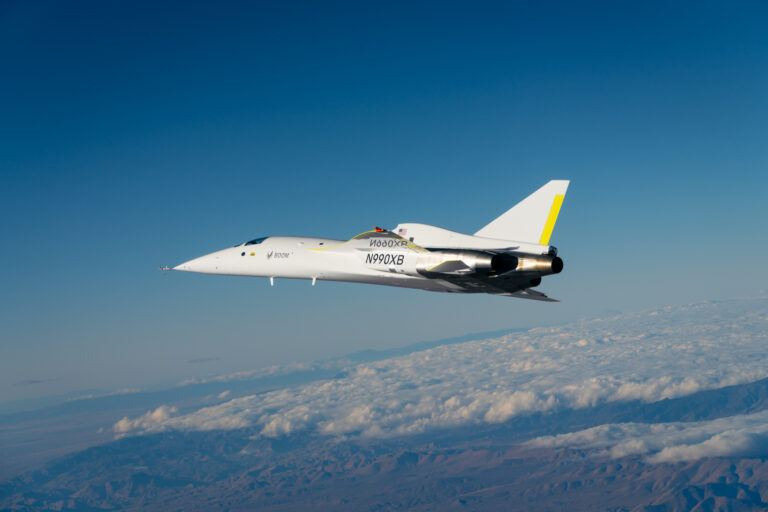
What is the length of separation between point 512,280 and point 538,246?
6.69 ft

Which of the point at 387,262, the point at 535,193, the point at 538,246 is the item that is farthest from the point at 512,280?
the point at 387,262

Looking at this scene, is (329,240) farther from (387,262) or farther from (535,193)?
(535,193)

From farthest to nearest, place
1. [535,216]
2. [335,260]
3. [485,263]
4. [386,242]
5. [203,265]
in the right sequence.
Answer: [203,265], [335,260], [386,242], [535,216], [485,263]

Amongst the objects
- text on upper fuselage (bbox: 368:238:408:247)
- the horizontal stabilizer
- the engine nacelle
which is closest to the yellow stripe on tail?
the engine nacelle

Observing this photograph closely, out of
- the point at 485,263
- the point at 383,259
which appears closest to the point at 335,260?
the point at 383,259

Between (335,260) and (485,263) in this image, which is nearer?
(485,263)

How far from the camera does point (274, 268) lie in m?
33.7

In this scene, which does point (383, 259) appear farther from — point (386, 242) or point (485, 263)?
point (485, 263)

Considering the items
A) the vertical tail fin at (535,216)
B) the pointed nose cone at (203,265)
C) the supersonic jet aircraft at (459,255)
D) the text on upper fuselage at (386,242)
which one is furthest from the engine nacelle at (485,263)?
the pointed nose cone at (203,265)

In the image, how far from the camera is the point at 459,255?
84.7 feet

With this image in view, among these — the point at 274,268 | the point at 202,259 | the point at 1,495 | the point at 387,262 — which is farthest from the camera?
the point at 202,259

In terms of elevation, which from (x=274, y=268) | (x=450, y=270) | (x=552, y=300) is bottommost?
(x=552, y=300)

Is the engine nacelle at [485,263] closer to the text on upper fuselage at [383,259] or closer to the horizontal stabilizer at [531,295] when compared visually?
the text on upper fuselage at [383,259]

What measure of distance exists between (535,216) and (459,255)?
4466 millimetres
